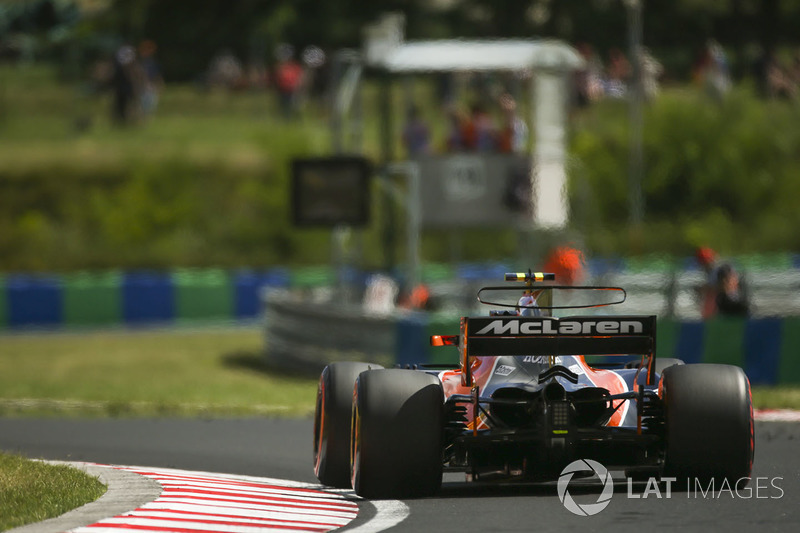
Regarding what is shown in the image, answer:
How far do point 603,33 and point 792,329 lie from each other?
29.0 m

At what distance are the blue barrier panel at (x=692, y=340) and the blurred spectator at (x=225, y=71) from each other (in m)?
30.3

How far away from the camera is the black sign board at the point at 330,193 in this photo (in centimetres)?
2252

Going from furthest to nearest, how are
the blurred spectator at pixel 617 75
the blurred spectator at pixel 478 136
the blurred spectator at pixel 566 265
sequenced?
the blurred spectator at pixel 617 75
the blurred spectator at pixel 478 136
the blurred spectator at pixel 566 265

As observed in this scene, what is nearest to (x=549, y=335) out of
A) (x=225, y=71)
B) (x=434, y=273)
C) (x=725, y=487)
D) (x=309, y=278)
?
(x=725, y=487)

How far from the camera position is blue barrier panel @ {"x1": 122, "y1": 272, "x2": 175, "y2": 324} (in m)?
30.6

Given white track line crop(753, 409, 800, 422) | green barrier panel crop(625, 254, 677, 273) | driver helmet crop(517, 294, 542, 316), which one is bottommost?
white track line crop(753, 409, 800, 422)

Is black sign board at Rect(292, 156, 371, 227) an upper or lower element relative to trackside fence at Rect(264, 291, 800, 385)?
upper

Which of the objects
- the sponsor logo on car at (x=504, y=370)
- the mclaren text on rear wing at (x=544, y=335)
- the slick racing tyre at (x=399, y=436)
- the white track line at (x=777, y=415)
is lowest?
the white track line at (x=777, y=415)

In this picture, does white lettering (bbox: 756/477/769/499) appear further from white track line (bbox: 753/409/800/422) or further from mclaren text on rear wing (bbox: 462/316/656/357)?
white track line (bbox: 753/409/800/422)

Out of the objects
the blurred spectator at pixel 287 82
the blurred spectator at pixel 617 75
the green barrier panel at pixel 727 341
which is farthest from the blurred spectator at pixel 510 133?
the blurred spectator at pixel 287 82

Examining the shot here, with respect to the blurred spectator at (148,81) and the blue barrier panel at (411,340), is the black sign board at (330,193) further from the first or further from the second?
the blurred spectator at (148,81)

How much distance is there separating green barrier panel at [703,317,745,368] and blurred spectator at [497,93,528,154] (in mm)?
6594

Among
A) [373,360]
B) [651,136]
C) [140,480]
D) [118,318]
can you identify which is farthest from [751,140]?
[140,480]

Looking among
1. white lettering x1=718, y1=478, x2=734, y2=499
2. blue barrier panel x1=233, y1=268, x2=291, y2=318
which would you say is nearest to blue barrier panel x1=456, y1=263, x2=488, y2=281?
blue barrier panel x1=233, y1=268, x2=291, y2=318
